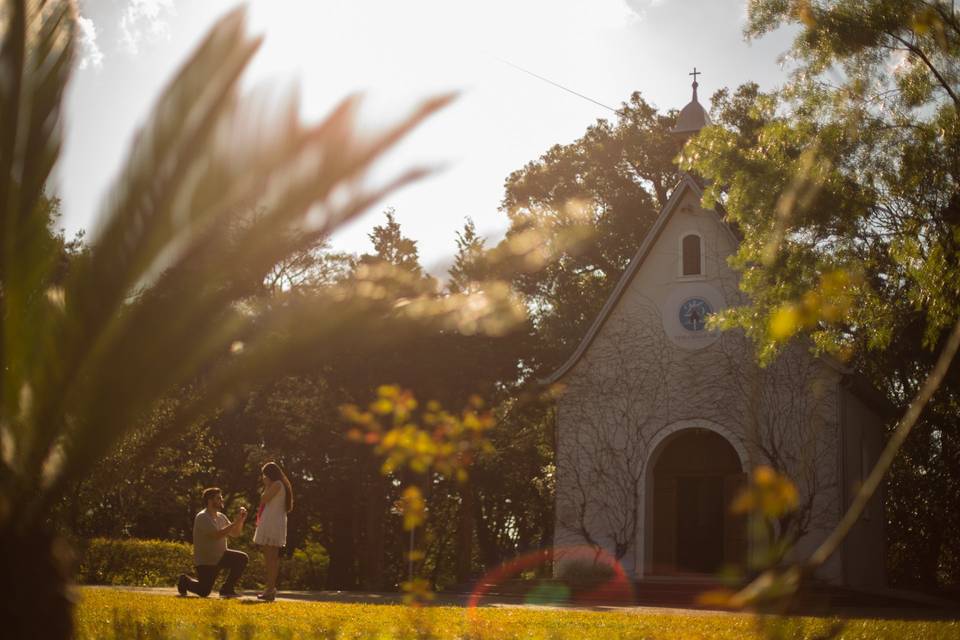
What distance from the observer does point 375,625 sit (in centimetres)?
802

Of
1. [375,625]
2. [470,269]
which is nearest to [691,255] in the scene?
[375,625]

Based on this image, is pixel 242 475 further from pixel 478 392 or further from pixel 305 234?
pixel 305 234

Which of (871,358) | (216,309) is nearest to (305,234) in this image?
(216,309)

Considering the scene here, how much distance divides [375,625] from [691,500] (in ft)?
51.4

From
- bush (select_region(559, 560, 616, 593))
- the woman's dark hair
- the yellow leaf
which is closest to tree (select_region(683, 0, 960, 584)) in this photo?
bush (select_region(559, 560, 616, 593))

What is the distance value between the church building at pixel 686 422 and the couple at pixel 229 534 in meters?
9.85

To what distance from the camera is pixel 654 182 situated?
34.9 metres

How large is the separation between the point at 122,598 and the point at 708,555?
14.2 m

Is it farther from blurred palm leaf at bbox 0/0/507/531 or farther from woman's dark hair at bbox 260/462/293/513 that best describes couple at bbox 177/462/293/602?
blurred palm leaf at bbox 0/0/507/531

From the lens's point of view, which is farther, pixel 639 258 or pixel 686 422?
pixel 639 258

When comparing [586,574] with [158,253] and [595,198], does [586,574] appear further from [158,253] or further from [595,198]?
[158,253]

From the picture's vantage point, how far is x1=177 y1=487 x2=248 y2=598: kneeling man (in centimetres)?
1300

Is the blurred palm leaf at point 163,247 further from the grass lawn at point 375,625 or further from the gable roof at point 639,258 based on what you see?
the gable roof at point 639,258

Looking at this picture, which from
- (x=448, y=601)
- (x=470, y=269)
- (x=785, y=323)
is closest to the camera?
(x=785, y=323)
